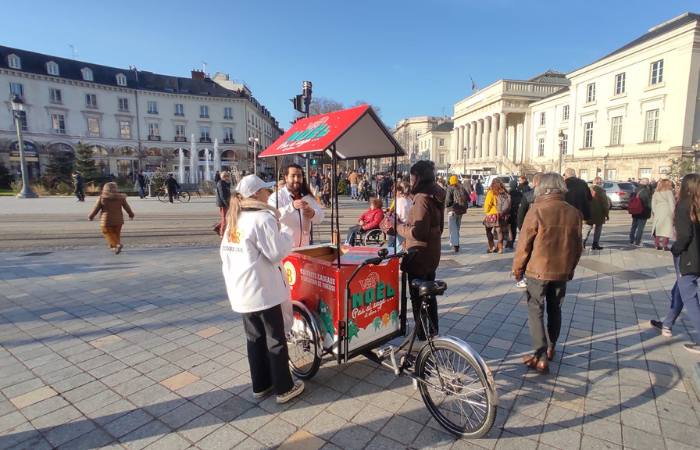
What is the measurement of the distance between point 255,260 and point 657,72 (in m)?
43.2

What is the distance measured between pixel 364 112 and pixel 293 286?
169 centimetres

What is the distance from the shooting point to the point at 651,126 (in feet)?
110

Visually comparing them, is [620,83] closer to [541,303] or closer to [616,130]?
[616,130]

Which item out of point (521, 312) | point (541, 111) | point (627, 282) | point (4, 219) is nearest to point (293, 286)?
point (521, 312)

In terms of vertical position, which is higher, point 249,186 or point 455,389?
point 249,186

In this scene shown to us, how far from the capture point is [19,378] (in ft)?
11.3

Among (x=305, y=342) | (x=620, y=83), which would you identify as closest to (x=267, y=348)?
(x=305, y=342)

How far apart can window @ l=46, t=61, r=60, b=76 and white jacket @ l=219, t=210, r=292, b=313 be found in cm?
6033

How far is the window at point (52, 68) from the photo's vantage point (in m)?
46.5

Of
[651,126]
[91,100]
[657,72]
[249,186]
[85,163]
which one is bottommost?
[249,186]

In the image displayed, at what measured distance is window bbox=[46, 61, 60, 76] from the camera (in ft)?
153

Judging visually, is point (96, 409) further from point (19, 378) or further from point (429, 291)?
point (429, 291)

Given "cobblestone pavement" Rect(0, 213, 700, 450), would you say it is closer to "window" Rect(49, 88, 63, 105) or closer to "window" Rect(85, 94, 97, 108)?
"window" Rect(49, 88, 63, 105)

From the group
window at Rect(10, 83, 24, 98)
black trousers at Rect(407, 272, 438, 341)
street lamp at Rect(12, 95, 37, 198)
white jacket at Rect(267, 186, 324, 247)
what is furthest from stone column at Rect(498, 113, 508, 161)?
window at Rect(10, 83, 24, 98)
